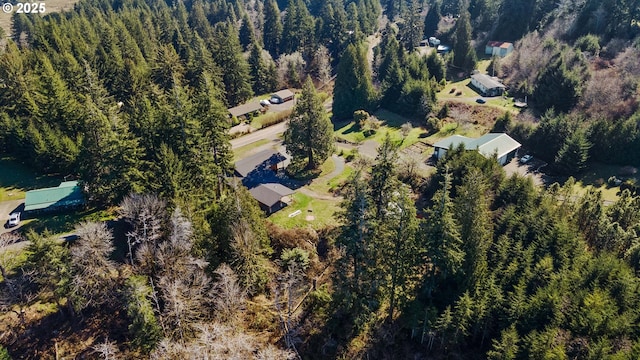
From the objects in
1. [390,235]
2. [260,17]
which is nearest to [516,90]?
[390,235]

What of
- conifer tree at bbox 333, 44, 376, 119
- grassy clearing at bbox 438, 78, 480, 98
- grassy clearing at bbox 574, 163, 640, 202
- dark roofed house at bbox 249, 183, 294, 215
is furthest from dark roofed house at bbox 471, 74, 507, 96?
dark roofed house at bbox 249, 183, 294, 215

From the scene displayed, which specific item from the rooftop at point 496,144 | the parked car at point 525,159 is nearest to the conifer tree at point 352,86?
the rooftop at point 496,144

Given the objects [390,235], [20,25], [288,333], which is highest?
[20,25]

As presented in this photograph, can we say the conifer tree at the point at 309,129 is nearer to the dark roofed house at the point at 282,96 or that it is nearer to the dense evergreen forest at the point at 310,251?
the dense evergreen forest at the point at 310,251

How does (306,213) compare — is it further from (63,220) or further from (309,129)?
(63,220)

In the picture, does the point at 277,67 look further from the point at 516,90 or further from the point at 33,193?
→ the point at 33,193

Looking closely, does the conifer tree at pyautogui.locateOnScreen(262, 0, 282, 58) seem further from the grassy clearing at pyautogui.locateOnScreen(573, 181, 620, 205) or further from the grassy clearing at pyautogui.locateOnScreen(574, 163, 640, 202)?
the grassy clearing at pyautogui.locateOnScreen(573, 181, 620, 205)

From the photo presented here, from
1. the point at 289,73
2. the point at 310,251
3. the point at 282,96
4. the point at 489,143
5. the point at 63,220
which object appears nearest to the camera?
the point at 310,251

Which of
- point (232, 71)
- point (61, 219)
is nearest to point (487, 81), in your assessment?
point (232, 71)
